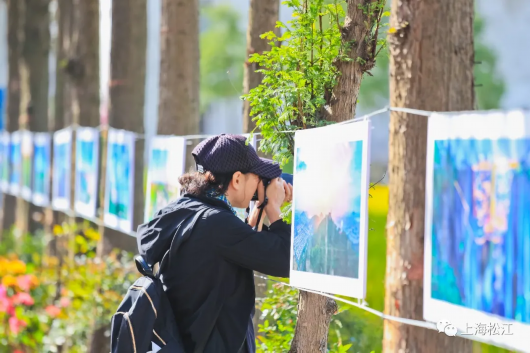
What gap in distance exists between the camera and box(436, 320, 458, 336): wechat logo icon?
2766mm

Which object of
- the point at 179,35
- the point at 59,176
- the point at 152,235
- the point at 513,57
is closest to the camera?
the point at 152,235

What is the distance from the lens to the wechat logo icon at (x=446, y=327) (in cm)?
277

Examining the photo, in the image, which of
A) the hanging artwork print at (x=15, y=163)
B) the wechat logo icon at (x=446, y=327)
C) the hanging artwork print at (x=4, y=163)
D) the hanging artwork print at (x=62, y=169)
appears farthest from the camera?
the hanging artwork print at (x=4, y=163)

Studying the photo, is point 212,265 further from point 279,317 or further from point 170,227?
point 279,317

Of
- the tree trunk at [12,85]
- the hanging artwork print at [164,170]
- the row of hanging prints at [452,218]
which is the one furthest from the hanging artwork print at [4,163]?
the row of hanging prints at [452,218]

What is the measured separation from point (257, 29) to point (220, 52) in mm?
30248

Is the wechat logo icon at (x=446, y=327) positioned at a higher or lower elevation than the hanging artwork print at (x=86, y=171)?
lower

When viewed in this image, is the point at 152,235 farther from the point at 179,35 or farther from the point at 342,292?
the point at 179,35

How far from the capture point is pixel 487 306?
261 centimetres

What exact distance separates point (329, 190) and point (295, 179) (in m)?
0.37

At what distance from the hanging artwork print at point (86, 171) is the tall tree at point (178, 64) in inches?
46.6

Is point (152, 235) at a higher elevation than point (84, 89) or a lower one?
lower

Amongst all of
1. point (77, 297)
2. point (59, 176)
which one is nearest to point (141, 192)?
point (77, 297)

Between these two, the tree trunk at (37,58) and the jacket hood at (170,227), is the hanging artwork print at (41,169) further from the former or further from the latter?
the jacket hood at (170,227)
